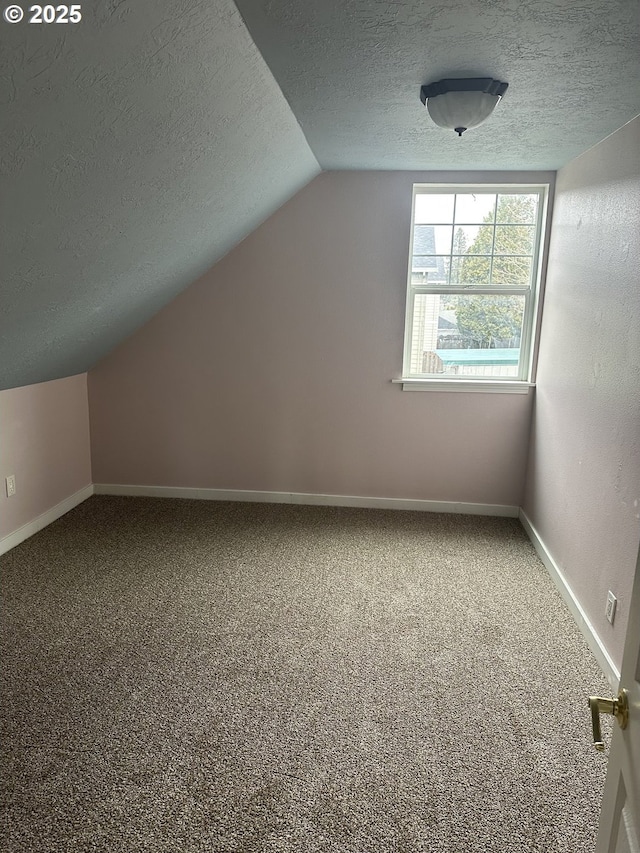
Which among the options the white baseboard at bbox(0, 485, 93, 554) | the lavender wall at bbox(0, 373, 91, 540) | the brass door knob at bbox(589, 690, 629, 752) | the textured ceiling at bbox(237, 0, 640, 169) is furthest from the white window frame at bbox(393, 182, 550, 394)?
the brass door knob at bbox(589, 690, 629, 752)

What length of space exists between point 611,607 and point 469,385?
1847 mm

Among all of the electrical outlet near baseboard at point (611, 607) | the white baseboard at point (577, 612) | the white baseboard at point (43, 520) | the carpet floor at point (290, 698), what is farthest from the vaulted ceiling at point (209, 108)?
the white baseboard at point (577, 612)

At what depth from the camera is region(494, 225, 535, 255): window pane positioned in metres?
3.65

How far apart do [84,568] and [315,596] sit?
133 centimetres

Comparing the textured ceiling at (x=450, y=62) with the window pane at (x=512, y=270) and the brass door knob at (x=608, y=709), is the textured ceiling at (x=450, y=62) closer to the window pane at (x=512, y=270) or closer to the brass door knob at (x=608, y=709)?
the window pane at (x=512, y=270)

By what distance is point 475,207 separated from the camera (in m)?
3.68

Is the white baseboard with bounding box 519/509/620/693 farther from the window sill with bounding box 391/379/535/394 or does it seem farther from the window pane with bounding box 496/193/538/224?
the window pane with bounding box 496/193/538/224

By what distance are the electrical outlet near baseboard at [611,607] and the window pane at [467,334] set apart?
73.5 inches

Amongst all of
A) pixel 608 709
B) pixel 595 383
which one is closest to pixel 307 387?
pixel 595 383

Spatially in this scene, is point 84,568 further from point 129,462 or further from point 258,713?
point 258,713

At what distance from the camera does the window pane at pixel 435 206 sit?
369cm

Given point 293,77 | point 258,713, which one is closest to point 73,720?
point 258,713

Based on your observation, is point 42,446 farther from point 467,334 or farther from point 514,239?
point 514,239

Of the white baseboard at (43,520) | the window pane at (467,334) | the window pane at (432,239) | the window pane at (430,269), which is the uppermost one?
the window pane at (432,239)
